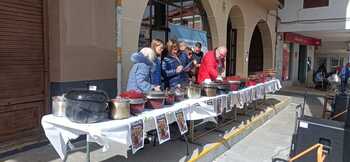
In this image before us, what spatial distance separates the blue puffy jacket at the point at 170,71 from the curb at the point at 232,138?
1.10 m

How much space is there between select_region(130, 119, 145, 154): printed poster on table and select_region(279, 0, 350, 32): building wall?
487 inches

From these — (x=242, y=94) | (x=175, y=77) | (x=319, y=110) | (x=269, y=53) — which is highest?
(x=269, y=53)

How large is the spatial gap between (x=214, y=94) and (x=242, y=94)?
3.90 feet

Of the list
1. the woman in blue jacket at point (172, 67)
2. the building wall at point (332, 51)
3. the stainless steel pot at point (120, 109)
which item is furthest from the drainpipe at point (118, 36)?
the building wall at point (332, 51)

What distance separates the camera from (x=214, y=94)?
4.23m

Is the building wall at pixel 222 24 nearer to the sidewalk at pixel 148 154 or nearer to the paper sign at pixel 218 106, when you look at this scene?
the sidewalk at pixel 148 154

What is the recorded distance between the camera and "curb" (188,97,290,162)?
3.95m

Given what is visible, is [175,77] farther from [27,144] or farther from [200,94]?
[27,144]

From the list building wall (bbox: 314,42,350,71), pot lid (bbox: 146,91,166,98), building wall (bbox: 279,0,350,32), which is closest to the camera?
pot lid (bbox: 146,91,166,98)

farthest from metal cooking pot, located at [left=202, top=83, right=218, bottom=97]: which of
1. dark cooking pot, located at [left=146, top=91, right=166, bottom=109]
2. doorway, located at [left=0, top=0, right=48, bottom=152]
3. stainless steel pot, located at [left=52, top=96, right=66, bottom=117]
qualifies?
doorway, located at [left=0, top=0, right=48, bottom=152]

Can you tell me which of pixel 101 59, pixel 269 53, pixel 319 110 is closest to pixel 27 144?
pixel 101 59

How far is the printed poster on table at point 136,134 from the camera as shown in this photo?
2696mm

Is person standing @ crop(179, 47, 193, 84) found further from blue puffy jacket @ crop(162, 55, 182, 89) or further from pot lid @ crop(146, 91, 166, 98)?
pot lid @ crop(146, 91, 166, 98)

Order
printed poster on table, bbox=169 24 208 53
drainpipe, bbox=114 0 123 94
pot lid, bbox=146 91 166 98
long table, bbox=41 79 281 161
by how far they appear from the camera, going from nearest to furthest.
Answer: long table, bbox=41 79 281 161 < pot lid, bbox=146 91 166 98 < drainpipe, bbox=114 0 123 94 < printed poster on table, bbox=169 24 208 53
